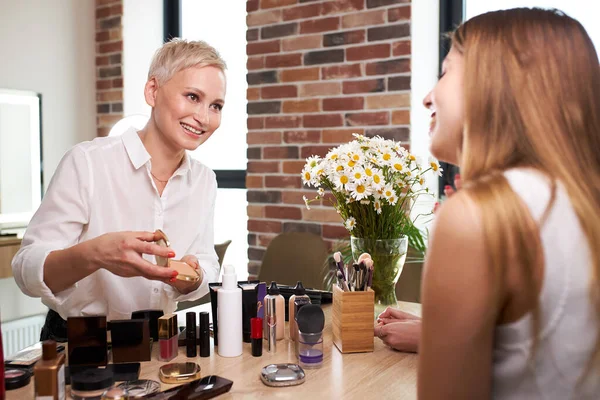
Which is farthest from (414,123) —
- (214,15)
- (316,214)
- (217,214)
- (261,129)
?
(214,15)

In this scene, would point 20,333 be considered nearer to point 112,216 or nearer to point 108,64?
point 108,64

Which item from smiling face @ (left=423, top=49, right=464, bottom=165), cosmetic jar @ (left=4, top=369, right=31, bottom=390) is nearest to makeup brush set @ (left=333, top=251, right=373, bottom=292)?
smiling face @ (left=423, top=49, right=464, bottom=165)

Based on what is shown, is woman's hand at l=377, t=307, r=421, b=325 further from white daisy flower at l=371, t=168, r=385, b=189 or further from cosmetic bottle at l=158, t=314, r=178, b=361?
cosmetic bottle at l=158, t=314, r=178, b=361

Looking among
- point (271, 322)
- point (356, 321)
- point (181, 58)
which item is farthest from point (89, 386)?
point (181, 58)

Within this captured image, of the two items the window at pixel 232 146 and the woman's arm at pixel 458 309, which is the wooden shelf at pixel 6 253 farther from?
the woman's arm at pixel 458 309

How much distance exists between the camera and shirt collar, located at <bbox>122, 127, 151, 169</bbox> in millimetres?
1727

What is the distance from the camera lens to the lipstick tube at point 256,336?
1.26 m

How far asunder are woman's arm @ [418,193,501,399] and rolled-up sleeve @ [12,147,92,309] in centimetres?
107

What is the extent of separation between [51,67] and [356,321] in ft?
9.99

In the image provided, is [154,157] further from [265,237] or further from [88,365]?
[265,237]

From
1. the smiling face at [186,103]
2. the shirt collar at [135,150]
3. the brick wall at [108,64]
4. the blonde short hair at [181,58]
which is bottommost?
the shirt collar at [135,150]

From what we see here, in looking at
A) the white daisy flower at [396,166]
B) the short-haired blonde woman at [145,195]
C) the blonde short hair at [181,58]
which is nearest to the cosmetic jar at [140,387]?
the short-haired blonde woman at [145,195]

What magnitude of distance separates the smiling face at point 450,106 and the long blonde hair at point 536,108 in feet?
0.16

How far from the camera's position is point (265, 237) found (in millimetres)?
3113
